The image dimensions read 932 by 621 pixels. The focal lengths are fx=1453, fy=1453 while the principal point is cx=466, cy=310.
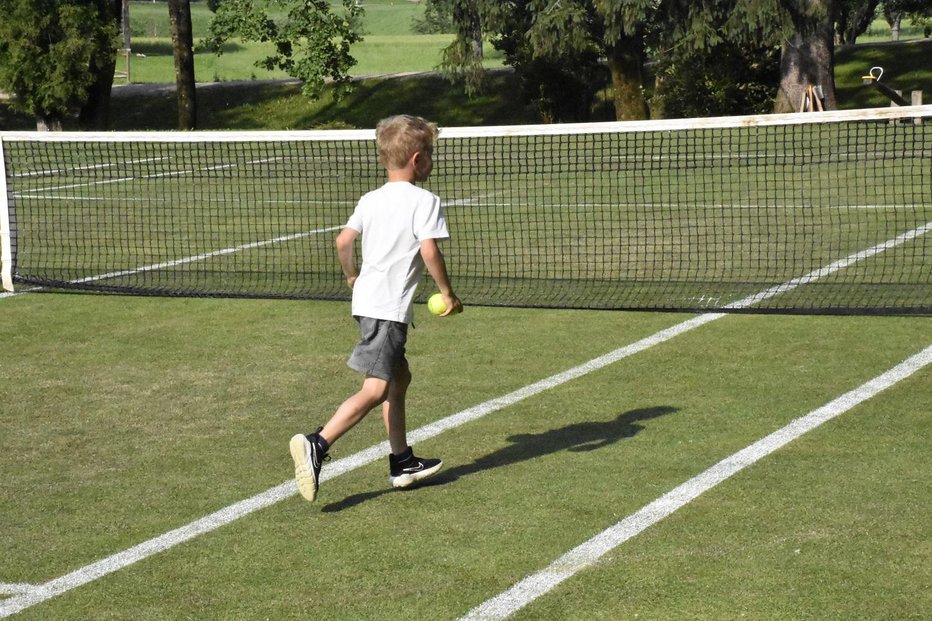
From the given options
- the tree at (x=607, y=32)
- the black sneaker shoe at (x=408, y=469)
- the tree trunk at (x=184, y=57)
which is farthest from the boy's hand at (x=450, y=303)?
the tree trunk at (x=184, y=57)

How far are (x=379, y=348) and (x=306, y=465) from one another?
62cm

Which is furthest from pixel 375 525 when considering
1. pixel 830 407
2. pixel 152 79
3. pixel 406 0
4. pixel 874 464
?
pixel 406 0

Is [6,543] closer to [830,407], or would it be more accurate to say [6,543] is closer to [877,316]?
[830,407]

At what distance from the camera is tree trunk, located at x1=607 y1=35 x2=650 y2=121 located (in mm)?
36375

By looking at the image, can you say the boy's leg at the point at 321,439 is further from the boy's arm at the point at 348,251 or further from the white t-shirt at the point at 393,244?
the boy's arm at the point at 348,251

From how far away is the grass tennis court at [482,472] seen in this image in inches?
219

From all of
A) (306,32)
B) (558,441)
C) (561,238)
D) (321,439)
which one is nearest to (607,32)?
(306,32)

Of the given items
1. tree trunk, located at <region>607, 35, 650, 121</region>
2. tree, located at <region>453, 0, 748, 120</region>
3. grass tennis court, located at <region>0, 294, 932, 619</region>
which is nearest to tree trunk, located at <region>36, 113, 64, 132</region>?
tree, located at <region>453, 0, 748, 120</region>

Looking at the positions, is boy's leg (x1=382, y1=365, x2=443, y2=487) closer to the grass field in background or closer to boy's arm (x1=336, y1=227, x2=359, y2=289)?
boy's arm (x1=336, y1=227, x2=359, y2=289)

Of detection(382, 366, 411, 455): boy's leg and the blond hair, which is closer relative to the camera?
the blond hair

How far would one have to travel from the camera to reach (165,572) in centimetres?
584

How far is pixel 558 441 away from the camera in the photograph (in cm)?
766

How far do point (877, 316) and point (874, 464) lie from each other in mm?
3900

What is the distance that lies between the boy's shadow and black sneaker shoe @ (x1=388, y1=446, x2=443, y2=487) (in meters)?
0.10
